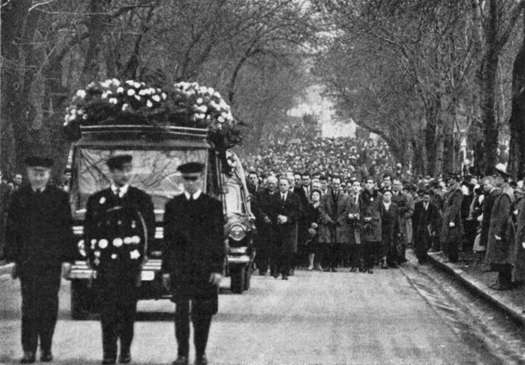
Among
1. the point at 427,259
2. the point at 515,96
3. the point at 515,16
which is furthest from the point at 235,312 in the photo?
the point at 427,259

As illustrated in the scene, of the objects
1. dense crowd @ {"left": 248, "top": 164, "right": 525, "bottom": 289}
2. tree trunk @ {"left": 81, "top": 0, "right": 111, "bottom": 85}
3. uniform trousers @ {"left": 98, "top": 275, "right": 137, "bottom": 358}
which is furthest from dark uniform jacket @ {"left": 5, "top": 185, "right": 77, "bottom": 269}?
tree trunk @ {"left": 81, "top": 0, "right": 111, "bottom": 85}

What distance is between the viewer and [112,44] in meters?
39.8

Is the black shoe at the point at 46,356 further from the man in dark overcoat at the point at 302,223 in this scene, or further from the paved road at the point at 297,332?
the man in dark overcoat at the point at 302,223

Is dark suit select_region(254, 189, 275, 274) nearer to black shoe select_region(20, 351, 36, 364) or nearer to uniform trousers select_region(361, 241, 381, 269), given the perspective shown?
uniform trousers select_region(361, 241, 381, 269)

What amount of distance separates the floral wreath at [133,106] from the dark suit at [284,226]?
8.99 meters

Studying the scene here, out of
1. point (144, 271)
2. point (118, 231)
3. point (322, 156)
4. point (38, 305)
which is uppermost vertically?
point (322, 156)

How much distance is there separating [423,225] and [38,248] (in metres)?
21.2

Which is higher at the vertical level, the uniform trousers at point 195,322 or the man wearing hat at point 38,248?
the man wearing hat at point 38,248

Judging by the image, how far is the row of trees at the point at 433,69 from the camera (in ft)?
98.3

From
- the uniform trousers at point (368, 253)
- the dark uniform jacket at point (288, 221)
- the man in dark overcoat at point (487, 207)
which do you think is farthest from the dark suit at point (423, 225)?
the man in dark overcoat at point (487, 207)

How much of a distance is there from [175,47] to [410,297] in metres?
26.5

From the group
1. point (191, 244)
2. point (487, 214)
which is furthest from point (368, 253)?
point (191, 244)

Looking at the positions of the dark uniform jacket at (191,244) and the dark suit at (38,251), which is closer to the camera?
the dark uniform jacket at (191,244)

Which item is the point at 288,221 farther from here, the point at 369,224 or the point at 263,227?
the point at 369,224
